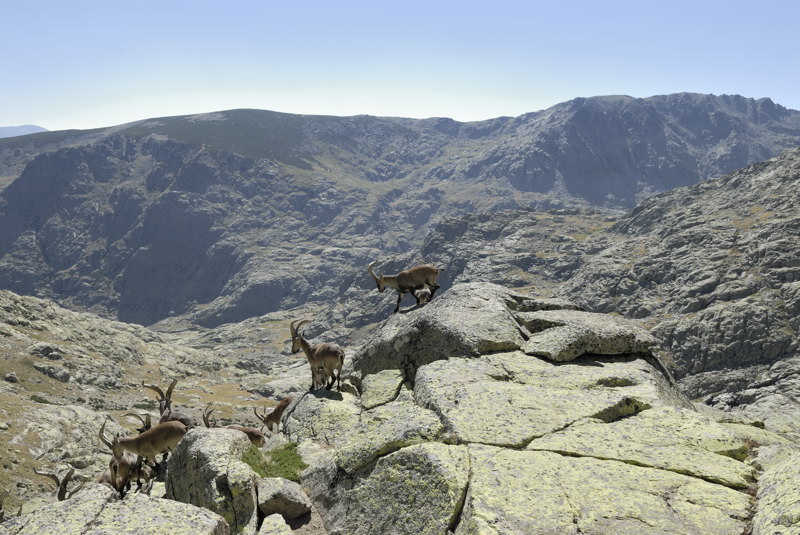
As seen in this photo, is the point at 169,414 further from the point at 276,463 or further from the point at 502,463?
the point at 502,463

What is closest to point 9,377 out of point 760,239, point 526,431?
point 526,431

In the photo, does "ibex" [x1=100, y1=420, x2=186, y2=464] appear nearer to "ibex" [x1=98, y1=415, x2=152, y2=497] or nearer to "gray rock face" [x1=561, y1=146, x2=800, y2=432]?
"ibex" [x1=98, y1=415, x2=152, y2=497]

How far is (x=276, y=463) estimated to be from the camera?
15594 mm

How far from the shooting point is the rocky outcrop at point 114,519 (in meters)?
9.58

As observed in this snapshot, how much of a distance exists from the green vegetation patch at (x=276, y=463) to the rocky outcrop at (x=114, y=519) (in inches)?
171

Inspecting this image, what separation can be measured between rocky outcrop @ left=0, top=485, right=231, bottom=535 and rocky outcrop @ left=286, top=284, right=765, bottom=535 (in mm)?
3527

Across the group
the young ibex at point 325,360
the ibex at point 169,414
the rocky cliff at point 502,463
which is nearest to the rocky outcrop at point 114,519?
the rocky cliff at point 502,463

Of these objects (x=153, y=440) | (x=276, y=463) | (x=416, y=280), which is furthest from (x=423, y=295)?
(x=153, y=440)

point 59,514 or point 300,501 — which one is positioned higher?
point 59,514

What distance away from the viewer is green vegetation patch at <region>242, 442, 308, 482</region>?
48.7ft

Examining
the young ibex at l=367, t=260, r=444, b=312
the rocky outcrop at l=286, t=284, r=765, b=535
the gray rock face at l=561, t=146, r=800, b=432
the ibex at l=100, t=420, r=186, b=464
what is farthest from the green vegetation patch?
the gray rock face at l=561, t=146, r=800, b=432

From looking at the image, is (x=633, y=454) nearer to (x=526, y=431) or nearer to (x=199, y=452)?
(x=526, y=431)

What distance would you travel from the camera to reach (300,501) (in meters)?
12.9

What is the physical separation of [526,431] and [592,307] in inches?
7892
